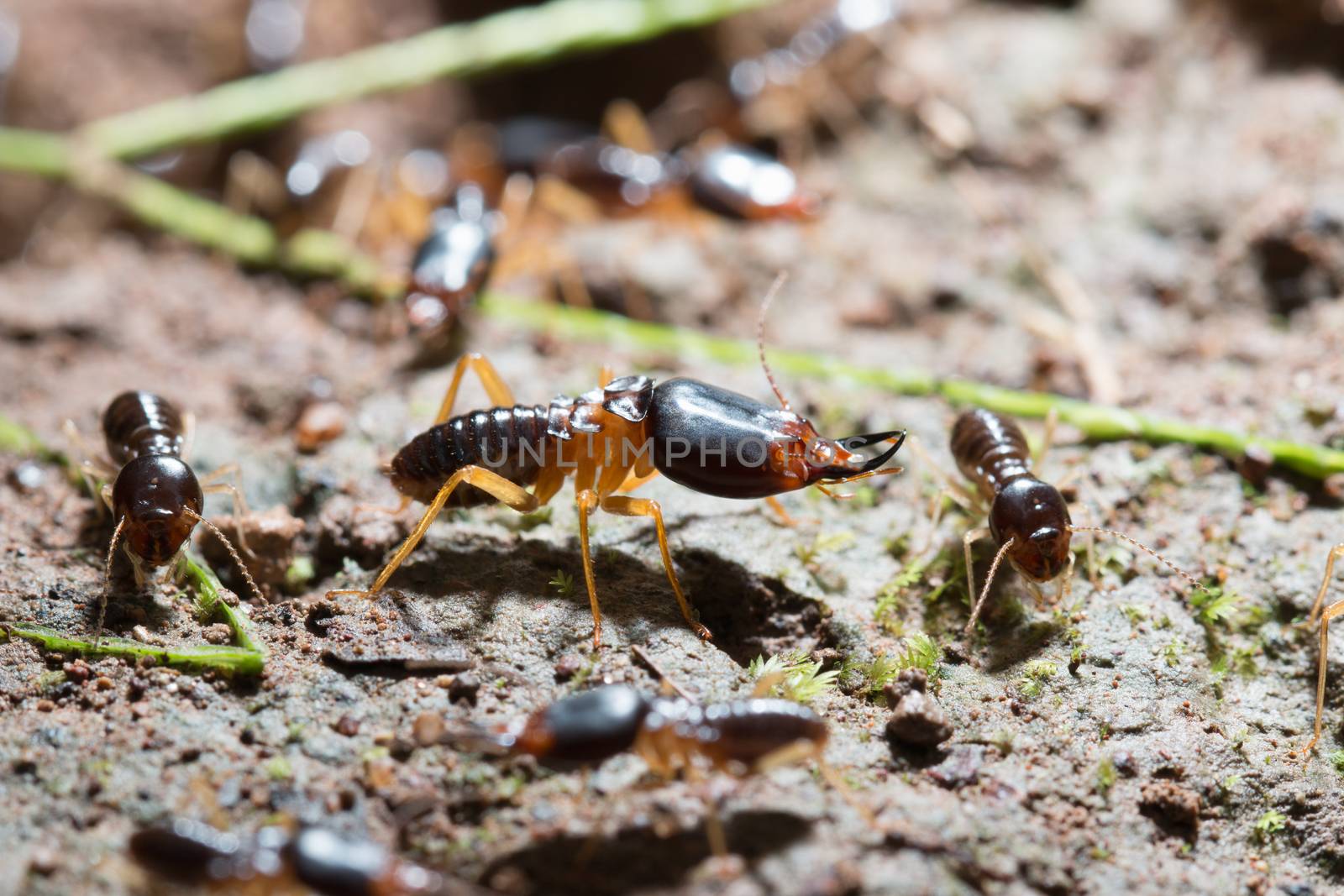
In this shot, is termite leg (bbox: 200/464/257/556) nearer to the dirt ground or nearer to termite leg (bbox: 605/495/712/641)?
the dirt ground

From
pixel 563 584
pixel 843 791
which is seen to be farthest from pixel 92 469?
pixel 843 791

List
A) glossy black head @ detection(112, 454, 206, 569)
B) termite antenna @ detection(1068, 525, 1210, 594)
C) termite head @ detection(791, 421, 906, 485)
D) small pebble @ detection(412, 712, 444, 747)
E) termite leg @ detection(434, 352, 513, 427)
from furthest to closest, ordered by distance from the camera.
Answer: termite leg @ detection(434, 352, 513, 427) → termite antenna @ detection(1068, 525, 1210, 594) → glossy black head @ detection(112, 454, 206, 569) → termite head @ detection(791, 421, 906, 485) → small pebble @ detection(412, 712, 444, 747)

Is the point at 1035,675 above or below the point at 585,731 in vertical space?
below

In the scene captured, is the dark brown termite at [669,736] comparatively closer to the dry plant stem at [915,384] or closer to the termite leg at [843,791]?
the termite leg at [843,791]

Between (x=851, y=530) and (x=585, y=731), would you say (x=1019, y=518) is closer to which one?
(x=851, y=530)

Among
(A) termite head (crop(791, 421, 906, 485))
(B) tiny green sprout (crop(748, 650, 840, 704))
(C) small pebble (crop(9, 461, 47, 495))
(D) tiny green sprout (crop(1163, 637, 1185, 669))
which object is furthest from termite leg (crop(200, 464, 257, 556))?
(D) tiny green sprout (crop(1163, 637, 1185, 669))

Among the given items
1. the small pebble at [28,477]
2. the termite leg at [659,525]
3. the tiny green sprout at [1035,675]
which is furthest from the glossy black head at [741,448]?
the small pebble at [28,477]
